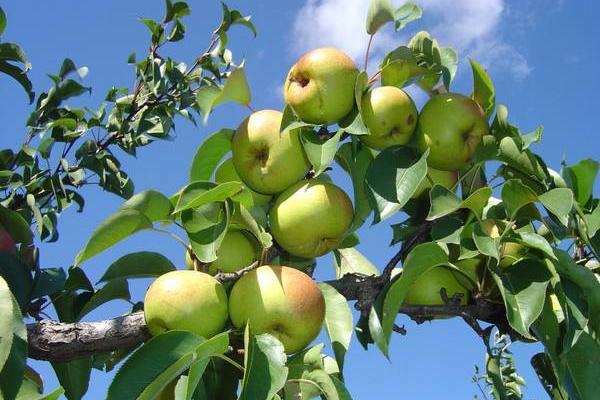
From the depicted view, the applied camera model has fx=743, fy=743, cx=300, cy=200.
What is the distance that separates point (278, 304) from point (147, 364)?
25 cm

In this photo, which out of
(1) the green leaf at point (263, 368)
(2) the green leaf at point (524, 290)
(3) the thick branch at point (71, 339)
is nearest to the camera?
(1) the green leaf at point (263, 368)

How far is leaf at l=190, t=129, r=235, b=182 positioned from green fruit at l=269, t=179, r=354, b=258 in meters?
0.17

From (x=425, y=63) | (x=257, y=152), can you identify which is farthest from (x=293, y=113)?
(x=425, y=63)

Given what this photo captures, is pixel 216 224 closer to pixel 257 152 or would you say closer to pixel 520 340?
pixel 257 152

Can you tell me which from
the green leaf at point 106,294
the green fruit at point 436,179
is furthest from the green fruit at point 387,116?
the green leaf at point 106,294

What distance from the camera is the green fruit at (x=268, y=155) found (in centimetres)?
150

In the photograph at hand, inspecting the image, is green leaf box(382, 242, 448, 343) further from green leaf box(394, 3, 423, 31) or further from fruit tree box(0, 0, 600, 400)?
green leaf box(394, 3, 423, 31)

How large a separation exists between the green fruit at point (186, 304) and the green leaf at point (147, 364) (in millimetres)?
94

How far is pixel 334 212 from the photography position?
1.46 m

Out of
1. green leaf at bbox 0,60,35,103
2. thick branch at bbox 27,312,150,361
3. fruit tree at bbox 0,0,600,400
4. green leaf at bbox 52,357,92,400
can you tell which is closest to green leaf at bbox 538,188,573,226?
fruit tree at bbox 0,0,600,400

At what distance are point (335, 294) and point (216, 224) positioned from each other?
0.29m

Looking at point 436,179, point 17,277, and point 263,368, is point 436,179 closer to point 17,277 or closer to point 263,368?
point 263,368

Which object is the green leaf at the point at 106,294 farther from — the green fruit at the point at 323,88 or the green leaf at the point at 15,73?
the green leaf at the point at 15,73

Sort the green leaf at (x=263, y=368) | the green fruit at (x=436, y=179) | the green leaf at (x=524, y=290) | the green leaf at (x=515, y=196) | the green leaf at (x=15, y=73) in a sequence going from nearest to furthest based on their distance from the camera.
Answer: the green leaf at (x=263, y=368)
the green leaf at (x=524, y=290)
the green leaf at (x=515, y=196)
the green fruit at (x=436, y=179)
the green leaf at (x=15, y=73)
